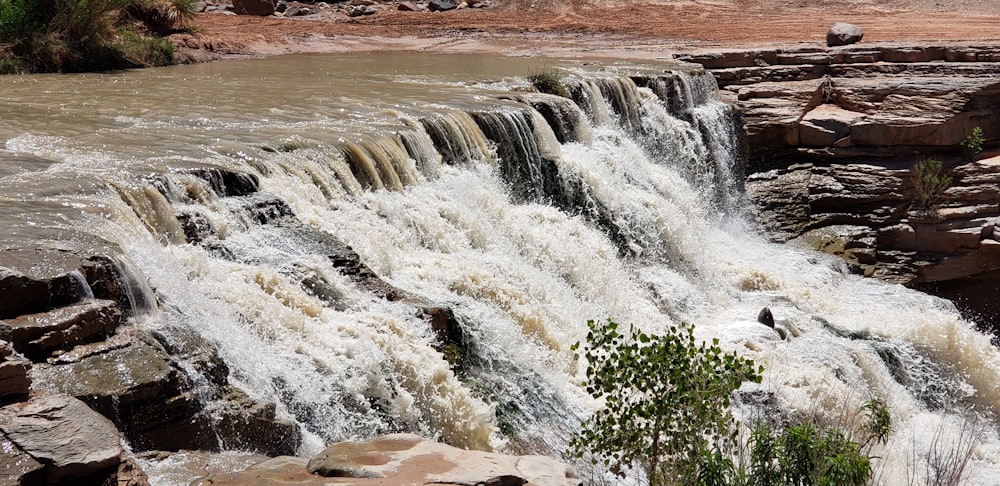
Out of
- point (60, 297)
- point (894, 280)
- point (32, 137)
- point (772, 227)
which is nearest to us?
point (60, 297)

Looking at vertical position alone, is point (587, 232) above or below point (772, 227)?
above

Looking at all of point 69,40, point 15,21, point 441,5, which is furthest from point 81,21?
point 441,5

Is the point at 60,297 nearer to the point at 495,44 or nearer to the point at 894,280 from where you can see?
the point at 894,280

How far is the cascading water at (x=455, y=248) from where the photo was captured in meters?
8.20

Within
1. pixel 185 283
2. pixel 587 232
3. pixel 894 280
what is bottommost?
pixel 894 280

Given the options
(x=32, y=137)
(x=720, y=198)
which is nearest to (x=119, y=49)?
(x=32, y=137)

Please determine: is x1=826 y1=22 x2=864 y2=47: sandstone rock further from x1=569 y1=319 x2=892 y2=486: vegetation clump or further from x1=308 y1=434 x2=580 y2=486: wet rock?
x1=308 y1=434 x2=580 y2=486: wet rock

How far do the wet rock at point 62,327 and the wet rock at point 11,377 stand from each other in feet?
2.70

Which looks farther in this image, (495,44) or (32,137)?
(495,44)

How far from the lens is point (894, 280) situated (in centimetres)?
1702

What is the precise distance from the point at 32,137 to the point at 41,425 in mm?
7021

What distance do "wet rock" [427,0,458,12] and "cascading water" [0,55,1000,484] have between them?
44.7 ft

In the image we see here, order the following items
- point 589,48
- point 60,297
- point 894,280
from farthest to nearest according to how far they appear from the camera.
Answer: point 589,48, point 894,280, point 60,297

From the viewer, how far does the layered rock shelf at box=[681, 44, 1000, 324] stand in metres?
17.2
